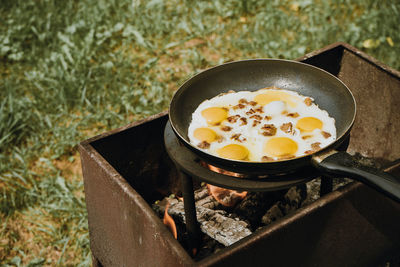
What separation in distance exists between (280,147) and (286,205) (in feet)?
2.11

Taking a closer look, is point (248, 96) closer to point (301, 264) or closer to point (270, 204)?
point (270, 204)

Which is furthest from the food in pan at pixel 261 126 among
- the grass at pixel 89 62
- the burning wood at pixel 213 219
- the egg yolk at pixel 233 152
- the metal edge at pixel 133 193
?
the grass at pixel 89 62

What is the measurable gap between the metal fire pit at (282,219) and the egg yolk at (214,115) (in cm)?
28

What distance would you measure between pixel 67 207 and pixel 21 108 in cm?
129

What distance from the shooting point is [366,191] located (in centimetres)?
210

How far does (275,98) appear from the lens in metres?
2.56

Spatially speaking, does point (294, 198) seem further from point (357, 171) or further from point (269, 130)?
point (357, 171)

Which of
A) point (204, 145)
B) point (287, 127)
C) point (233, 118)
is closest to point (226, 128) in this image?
point (233, 118)

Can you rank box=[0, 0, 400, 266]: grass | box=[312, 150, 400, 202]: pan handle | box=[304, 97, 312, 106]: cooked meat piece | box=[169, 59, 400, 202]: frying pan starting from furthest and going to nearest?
box=[0, 0, 400, 266]: grass < box=[304, 97, 312, 106]: cooked meat piece < box=[169, 59, 400, 202]: frying pan < box=[312, 150, 400, 202]: pan handle

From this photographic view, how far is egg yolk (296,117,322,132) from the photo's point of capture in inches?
92.3

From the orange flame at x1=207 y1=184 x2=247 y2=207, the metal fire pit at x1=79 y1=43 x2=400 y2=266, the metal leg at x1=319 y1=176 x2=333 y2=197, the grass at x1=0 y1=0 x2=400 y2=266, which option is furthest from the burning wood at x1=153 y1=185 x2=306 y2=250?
the grass at x1=0 y1=0 x2=400 y2=266

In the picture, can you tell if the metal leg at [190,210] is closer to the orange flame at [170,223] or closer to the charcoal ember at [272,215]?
the orange flame at [170,223]

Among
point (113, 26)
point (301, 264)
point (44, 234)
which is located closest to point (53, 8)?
Result: point (113, 26)

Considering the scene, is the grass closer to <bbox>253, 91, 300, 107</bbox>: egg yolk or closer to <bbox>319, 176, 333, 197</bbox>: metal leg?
<bbox>253, 91, 300, 107</bbox>: egg yolk
